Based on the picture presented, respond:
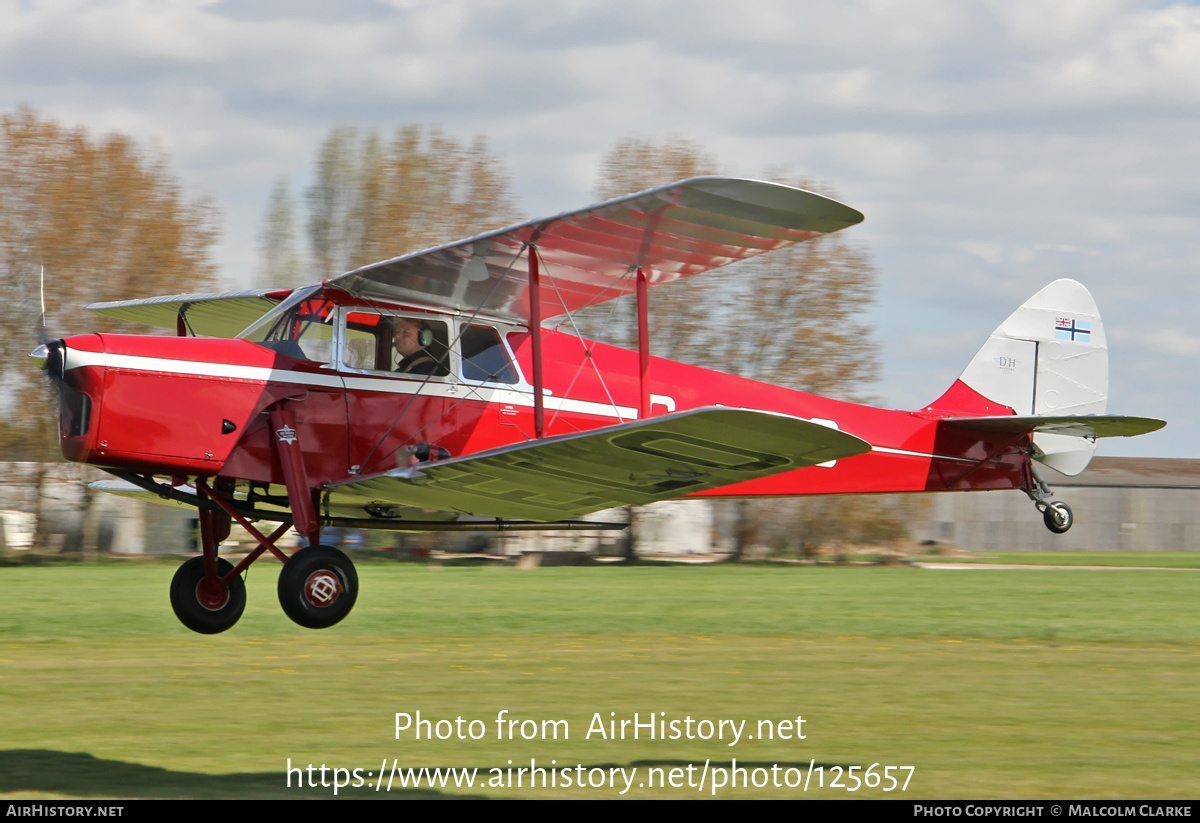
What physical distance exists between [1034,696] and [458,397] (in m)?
7.00

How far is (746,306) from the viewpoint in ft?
127

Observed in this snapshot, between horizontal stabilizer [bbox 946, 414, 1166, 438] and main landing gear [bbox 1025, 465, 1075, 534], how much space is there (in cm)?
52

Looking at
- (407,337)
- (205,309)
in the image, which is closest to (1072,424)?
(407,337)

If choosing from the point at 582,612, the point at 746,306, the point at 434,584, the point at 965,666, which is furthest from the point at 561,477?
the point at 746,306

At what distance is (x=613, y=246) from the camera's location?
28.7 feet

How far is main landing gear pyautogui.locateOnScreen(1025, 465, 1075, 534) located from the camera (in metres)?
11.1

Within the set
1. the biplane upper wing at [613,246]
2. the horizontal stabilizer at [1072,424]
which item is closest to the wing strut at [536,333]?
the biplane upper wing at [613,246]

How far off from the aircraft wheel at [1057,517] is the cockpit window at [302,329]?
22.0 feet

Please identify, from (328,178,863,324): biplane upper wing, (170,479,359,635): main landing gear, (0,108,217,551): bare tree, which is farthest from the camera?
(0,108,217,551): bare tree

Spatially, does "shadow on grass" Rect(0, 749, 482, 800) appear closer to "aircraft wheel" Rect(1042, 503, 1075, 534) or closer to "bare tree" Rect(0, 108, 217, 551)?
"aircraft wheel" Rect(1042, 503, 1075, 534)

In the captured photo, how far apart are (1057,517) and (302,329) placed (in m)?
7.11

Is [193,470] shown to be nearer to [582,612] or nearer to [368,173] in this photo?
[582,612]

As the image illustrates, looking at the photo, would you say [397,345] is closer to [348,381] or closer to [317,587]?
[348,381]

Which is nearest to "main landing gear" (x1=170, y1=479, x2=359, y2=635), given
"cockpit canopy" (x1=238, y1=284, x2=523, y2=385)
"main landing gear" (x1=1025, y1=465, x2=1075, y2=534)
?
"cockpit canopy" (x1=238, y1=284, x2=523, y2=385)
